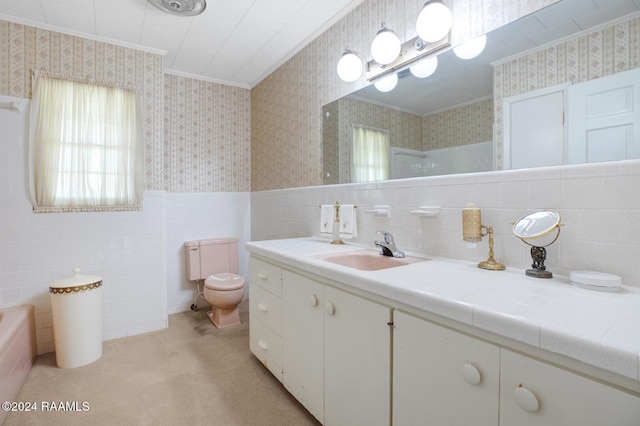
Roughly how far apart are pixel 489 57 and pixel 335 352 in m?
1.48

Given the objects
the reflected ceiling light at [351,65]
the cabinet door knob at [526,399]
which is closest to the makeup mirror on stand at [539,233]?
the cabinet door knob at [526,399]

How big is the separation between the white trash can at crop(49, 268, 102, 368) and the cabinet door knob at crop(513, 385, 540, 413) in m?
2.53

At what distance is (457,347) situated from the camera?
85cm

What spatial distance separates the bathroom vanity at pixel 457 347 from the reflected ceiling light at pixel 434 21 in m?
1.13

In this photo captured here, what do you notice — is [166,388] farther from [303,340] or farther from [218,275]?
[218,275]

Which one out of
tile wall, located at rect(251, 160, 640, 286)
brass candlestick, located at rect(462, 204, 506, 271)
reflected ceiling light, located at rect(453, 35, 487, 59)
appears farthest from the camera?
reflected ceiling light, located at rect(453, 35, 487, 59)

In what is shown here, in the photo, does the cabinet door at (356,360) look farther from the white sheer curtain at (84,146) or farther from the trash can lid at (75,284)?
the white sheer curtain at (84,146)

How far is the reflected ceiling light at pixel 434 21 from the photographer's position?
1.50 m

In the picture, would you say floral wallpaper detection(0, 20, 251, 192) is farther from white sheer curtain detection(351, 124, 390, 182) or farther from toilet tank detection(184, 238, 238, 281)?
white sheer curtain detection(351, 124, 390, 182)

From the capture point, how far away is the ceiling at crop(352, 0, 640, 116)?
43.4 inches

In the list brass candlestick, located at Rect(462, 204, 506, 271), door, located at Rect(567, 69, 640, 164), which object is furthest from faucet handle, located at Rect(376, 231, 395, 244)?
door, located at Rect(567, 69, 640, 164)

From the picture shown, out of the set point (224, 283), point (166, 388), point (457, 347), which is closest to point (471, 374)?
point (457, 347)

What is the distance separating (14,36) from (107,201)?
1343 mm

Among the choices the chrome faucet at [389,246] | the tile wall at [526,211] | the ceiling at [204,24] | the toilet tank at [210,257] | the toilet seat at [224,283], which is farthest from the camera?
the toilet tank at [210,257]
